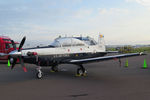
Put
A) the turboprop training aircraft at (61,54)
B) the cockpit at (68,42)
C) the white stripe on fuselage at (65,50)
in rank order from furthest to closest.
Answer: the cockpit at (68,42) < the white stripe on fuselage at (65,50) < the turboprop training aircraft at (61,54)

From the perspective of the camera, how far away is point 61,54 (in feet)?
31.1

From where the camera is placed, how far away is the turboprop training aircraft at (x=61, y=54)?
805 centimetres

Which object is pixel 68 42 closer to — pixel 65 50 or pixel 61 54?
pixel 65 50

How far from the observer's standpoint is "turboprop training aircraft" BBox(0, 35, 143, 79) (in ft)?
26.4

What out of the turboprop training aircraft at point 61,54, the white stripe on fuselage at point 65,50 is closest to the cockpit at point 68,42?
the turboprop training aircraft at point 61,54

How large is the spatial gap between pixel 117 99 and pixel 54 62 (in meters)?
5.11

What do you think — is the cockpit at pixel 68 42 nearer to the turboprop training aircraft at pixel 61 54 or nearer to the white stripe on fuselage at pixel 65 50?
the turboprop training aircraft at pixel 61 54

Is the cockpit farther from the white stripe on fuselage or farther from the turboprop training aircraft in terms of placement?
the white stripe on fuselage

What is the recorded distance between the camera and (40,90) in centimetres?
616

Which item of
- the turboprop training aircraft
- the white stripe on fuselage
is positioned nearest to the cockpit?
the turboprop training aircraft

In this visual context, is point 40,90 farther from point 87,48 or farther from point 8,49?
point 8,49

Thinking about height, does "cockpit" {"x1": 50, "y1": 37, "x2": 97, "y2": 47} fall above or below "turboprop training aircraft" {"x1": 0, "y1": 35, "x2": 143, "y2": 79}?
above

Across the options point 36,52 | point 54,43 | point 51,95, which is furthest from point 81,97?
point 54,43

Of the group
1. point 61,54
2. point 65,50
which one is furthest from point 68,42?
point 61,54
